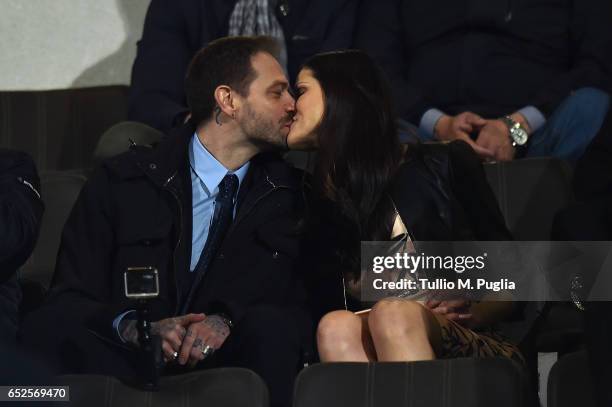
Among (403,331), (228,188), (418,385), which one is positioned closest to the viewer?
(418,385)

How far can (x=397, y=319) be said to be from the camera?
8.39 feet

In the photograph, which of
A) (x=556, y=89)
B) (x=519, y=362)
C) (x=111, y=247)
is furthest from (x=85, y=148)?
(x=519, y=362)

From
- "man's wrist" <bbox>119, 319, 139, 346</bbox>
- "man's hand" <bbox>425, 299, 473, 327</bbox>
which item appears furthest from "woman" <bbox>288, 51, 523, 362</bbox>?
"man's wrist" <bbox>119, 319, 139, 346</bbox>

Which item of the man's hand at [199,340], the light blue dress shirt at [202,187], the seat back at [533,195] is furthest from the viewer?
the seat back at [533,195]

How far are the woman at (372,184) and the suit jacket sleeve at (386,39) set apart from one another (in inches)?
25.4

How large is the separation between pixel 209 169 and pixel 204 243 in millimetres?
195

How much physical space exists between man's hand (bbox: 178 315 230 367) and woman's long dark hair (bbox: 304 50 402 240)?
0.39 m

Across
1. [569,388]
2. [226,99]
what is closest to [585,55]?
[226,99]

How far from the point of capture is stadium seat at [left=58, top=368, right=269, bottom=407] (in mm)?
2426

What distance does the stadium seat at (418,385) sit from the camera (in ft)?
7.77

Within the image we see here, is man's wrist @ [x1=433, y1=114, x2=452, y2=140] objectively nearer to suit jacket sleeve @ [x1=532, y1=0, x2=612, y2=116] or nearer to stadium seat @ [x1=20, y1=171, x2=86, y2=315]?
suit jacket sleeve @ [x1=532, y1=0, x2=612, y2=116]

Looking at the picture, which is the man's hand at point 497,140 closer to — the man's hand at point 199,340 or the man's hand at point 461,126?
the man's hand at point 461,126

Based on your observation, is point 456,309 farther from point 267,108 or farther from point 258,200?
point 267,108

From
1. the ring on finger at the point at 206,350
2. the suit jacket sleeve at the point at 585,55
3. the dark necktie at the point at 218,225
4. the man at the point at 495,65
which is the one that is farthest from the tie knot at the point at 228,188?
the suit jacket sleeve at the point at 585,55
